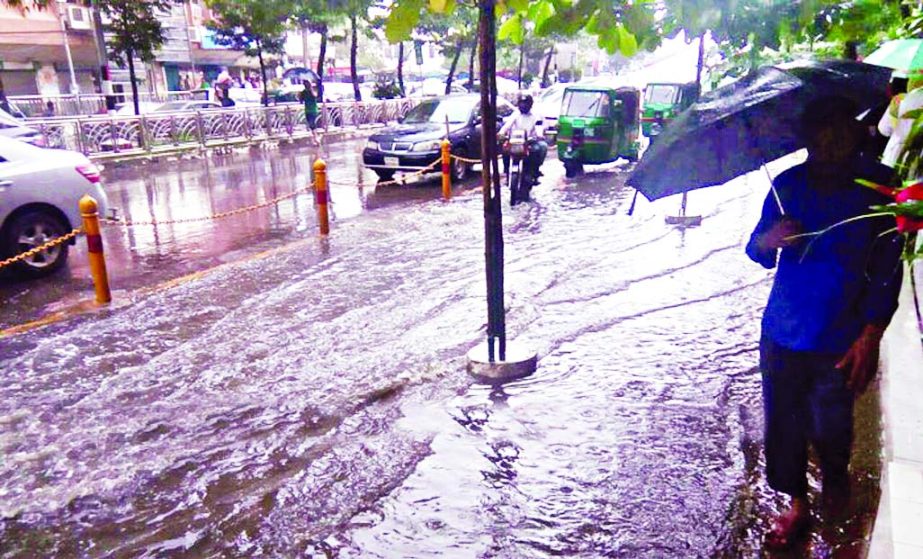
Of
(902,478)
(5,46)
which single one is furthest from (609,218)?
(5,46)

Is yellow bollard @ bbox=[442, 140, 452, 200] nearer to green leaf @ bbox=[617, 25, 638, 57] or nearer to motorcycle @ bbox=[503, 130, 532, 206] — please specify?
motorcycle @ bbox=[503, 130, 532, 206]

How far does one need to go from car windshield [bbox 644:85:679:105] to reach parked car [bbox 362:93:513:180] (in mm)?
6855

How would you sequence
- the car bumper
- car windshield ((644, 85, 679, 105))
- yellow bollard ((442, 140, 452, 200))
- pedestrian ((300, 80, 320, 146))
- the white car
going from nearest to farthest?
the white car → yellow bollard ((442, 140, 452, 200)) → the car bumper → car windshield ((644, 85, 679, 105)) → pedestrian ((300, 80, 320, 146))

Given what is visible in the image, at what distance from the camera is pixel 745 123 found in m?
3.14

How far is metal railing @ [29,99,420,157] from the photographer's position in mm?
19438

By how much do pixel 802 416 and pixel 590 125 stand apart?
12977 millimetres

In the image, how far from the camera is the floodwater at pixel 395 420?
381 cm

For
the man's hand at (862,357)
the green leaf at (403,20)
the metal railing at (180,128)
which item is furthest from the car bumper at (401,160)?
the man's hand at (862,357)

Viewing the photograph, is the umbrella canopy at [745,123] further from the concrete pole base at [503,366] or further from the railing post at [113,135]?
the railing post at [113,135]

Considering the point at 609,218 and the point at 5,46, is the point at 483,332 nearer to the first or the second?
the point at 609,218

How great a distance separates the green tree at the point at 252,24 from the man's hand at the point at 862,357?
24.9 metres

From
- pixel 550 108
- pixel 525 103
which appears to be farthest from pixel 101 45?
pixel 525 103

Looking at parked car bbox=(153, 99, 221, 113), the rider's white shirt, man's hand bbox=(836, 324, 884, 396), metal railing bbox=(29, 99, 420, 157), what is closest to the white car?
the rider's white shirt

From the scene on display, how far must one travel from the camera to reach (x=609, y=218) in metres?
11.5
